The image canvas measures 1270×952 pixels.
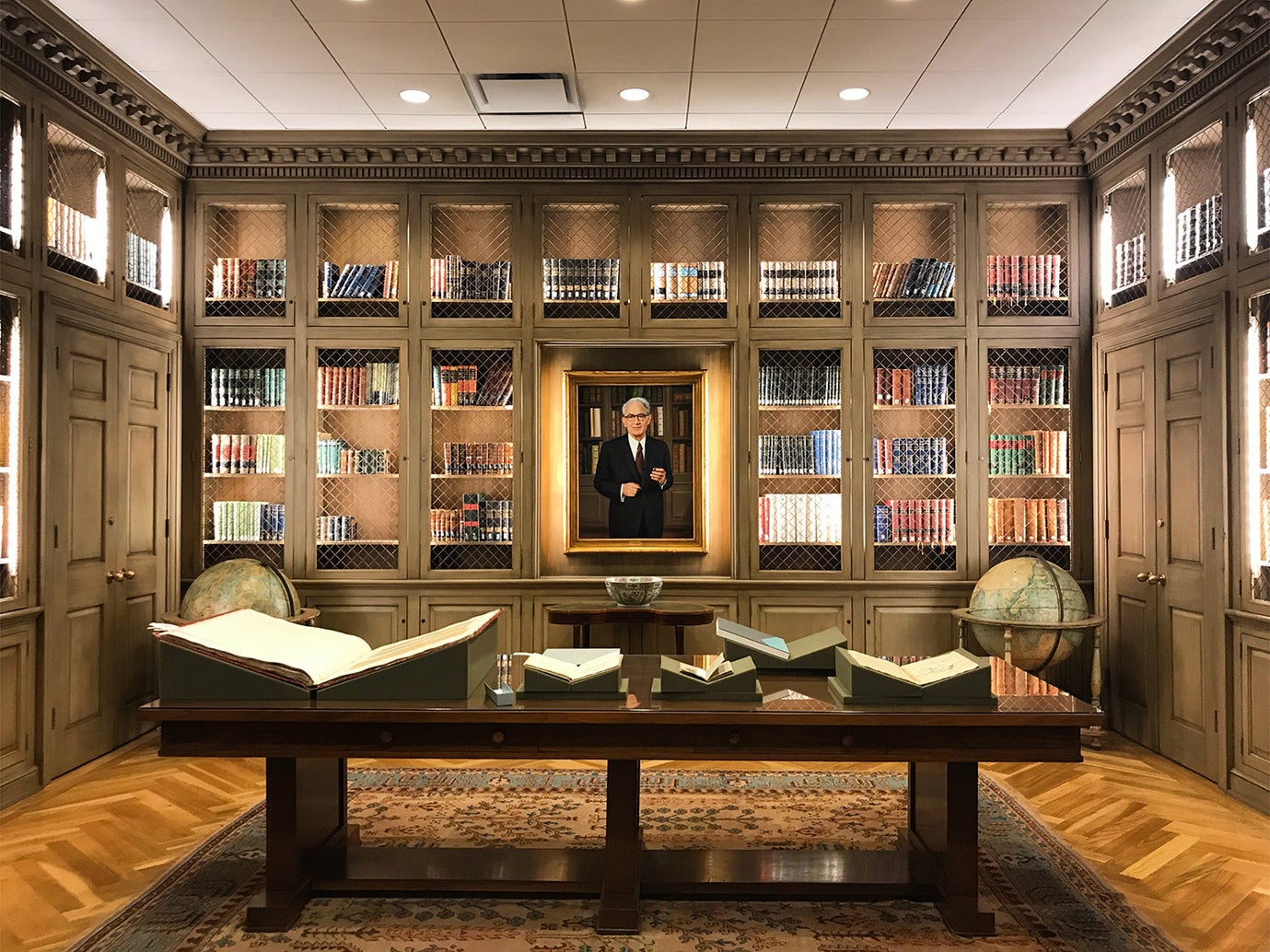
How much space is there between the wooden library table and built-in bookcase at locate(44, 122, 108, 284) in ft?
10.6

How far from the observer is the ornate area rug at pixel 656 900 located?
3.03 meters

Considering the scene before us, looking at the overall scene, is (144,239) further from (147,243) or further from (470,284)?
(470,284)

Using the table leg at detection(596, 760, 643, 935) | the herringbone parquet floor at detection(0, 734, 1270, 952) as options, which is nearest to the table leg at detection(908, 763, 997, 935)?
the herringbone parquet floor at detection(0, 734, 1270, 952)

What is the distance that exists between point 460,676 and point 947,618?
415 cm

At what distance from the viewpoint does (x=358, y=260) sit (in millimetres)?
6484

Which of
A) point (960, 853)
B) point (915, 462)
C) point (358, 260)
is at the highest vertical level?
point (358, 260)

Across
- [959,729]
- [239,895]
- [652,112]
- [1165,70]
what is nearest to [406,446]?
[652,112]

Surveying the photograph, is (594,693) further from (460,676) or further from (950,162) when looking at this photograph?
(950,162)

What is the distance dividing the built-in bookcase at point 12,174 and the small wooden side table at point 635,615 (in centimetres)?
347

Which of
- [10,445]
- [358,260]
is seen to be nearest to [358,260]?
[358,260]

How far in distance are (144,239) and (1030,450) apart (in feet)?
18.9

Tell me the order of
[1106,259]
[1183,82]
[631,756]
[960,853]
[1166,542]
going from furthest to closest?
[1106,259]
[1166,542]
[1183,82]
[960,853]
[631,756]

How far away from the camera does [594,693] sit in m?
3.00

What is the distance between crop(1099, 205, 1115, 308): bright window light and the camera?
6.01 m
